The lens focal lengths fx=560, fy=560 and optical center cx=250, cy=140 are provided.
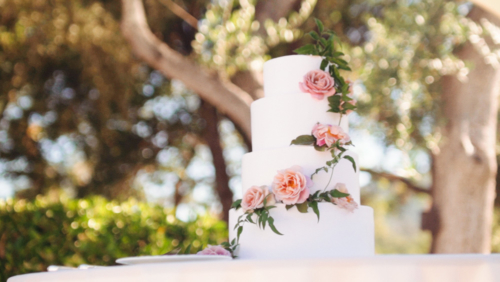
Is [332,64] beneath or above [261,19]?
beneath

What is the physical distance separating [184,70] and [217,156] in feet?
12.1

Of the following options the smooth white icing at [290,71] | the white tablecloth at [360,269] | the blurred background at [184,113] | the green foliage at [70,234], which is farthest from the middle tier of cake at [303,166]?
the green foliage at [70,234]

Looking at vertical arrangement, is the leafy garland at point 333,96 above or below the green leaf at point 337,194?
above

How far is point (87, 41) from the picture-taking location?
371 inches

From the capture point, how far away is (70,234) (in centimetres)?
553

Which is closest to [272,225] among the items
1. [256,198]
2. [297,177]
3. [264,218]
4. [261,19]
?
[264,218]

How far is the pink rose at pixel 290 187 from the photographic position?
304 cm

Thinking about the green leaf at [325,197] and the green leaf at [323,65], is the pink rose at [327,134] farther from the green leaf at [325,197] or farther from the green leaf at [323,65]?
the green leaf at [323,65]

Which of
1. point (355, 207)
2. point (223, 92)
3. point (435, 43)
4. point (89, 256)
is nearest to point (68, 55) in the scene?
point (223, 92)

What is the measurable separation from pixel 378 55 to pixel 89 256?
4.28 meters

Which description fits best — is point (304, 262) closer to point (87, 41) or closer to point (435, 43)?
point (435, 43)

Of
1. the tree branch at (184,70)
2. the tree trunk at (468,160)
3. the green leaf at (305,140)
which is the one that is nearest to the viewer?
the green leaf at (305,140)

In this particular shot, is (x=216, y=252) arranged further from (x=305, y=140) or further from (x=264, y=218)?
(x=305, y=140)

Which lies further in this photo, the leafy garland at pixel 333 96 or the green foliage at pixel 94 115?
the green foliage at pixel 94 115
